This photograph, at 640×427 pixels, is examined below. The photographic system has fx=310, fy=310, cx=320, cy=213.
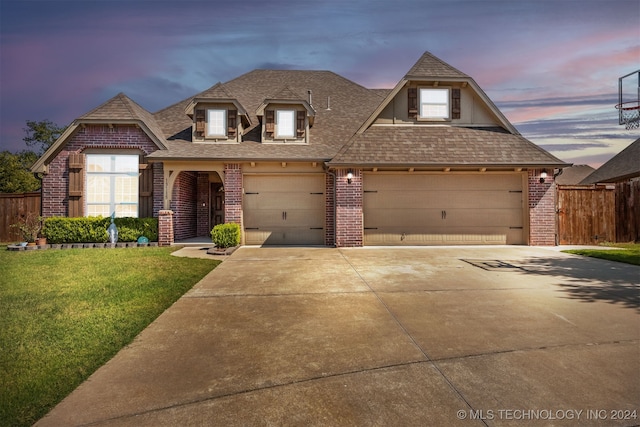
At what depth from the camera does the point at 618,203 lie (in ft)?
40.0

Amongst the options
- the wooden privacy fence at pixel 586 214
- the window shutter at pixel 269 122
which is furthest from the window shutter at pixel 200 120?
the wooden privacy fence at pixel 586 214

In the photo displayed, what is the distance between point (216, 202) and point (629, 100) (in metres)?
28.9

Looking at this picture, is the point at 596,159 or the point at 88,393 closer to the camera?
the point at 88,393

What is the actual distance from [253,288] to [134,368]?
2.73 metres

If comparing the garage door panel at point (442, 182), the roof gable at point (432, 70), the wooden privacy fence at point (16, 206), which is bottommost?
the wooden privacy fence at point (16, 206)

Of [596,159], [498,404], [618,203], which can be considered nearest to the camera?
[498,404]

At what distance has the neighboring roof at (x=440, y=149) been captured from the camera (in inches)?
428

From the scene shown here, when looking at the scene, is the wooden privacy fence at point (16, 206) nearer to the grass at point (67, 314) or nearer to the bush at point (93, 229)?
the bush at point (93, 229)

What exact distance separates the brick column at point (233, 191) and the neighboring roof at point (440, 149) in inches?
144

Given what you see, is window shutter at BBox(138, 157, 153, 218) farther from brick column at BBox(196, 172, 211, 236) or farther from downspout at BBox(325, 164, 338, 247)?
downspout at BBox(325, 164, 338, 247)

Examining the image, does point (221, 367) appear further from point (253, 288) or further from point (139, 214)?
point (139, 214)

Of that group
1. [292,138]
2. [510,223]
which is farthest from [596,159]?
[292,138]

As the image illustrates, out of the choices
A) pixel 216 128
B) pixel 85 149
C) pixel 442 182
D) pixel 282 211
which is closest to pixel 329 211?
pixel 282 211

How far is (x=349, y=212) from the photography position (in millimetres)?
11109
